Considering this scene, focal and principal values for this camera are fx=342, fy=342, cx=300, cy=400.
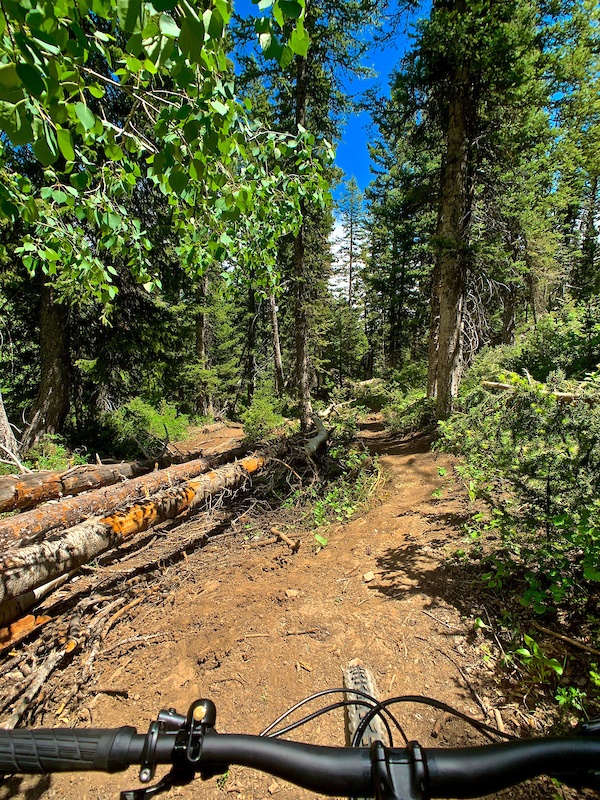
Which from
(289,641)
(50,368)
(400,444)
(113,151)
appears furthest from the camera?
(50,368)

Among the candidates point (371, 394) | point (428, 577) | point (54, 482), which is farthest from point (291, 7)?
point (371, 394)

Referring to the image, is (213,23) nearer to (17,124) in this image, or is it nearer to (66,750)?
(17,124)

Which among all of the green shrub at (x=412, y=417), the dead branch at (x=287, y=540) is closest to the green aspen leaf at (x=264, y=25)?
the dead branch at (x=287, y=540)

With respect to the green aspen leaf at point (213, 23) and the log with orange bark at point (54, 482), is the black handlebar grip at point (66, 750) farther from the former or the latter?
the log with orange bark at point (54, 482)

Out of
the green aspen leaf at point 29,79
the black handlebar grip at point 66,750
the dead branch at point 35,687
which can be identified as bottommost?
the dead branch at point 35,687

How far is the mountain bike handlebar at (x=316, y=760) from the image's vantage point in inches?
Result: 33.7

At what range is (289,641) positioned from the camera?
3443 millimetres

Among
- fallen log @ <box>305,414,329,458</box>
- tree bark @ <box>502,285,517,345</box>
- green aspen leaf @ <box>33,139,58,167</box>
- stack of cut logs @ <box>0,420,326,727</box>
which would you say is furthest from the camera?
tree bark @ <box>502,285,517,345</box>

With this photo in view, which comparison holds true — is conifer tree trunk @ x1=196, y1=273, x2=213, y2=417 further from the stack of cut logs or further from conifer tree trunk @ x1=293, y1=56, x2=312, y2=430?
the stack of cut logs

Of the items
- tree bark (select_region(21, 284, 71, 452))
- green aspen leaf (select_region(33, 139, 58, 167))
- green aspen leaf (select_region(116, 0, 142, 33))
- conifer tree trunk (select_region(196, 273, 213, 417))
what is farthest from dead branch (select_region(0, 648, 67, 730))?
conifer tree trunk (select_region(196, 273, 213, 417))

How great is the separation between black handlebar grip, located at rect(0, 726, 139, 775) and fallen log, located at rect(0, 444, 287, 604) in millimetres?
3052

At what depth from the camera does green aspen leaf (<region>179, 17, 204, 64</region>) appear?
0.97 metres

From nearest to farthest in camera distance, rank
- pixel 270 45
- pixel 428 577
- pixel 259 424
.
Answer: pixel 270 45, pixel 428 577, pixel 259 424

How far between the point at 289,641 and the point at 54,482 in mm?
5031
